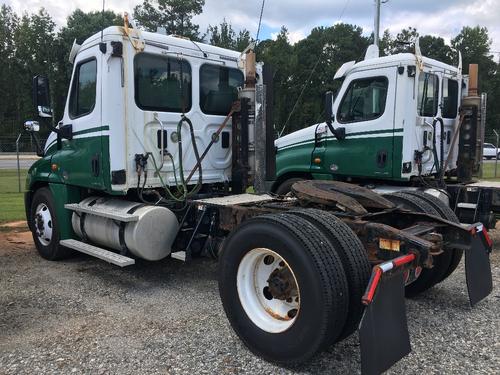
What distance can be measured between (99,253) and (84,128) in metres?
1.52

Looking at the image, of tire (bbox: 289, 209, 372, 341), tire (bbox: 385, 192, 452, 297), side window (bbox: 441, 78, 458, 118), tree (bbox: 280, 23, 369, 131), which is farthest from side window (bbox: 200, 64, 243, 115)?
tree (bbox: 280, 23, 369, 131)

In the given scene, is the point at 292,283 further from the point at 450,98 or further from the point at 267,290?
the point at 450,98

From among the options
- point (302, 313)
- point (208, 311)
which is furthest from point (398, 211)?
point (208, 311)

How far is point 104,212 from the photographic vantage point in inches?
222

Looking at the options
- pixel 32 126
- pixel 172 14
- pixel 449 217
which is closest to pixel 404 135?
pixel 449 217

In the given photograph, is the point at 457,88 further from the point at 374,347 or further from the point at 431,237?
the point at 374,347

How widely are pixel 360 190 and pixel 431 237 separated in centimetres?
93

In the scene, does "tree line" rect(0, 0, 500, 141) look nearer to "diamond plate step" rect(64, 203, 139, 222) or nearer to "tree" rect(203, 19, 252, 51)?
"tree" rect(203, 19, 252, 51)

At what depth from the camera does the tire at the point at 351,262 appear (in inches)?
133

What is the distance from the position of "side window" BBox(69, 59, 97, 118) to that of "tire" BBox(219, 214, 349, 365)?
117 inches

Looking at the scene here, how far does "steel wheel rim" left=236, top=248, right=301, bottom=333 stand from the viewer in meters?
3.63

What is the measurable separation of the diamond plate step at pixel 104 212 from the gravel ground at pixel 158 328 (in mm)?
777

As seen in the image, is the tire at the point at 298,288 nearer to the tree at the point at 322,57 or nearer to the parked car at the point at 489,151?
the tree at the point at 322,57

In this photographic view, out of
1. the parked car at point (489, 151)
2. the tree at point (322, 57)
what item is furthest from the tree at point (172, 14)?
the parked car at point (489, 151)
